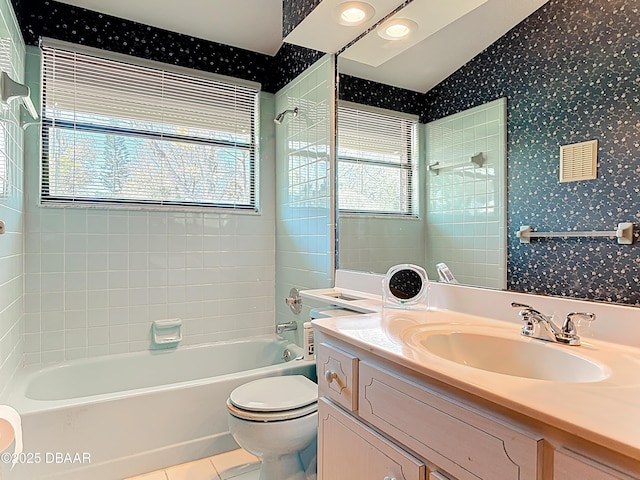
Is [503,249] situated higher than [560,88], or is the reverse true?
[560,88]

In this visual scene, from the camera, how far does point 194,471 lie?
1870 millimetres

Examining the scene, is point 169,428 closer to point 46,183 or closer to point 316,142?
point 46,183

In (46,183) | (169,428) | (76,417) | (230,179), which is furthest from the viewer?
(230,179)

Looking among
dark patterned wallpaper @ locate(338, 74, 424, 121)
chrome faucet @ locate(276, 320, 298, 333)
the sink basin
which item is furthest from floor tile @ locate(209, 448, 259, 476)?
dark patterned wallpaper @ locate(338, 74, 424, 121)

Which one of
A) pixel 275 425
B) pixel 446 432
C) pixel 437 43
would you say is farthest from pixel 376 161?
pixel 446 432

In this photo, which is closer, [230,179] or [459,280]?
[459,280]

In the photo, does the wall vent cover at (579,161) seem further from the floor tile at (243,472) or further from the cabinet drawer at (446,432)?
the floor tile at (243,472)

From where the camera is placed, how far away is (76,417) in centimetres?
170

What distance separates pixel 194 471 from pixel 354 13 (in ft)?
7.88

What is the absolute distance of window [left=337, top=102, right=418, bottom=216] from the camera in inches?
71.9

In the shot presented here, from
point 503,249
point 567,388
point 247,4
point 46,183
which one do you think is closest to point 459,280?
point 503,249

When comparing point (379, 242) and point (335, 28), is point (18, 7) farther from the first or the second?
point (379, 242)

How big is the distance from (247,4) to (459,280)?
219cm

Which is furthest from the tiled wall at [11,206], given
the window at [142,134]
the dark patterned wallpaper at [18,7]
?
the window at [142,134]
